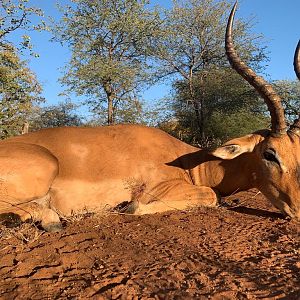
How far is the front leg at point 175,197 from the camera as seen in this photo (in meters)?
5.64

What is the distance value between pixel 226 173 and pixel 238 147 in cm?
57

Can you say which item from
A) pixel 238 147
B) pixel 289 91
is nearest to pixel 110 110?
pixel 289 91

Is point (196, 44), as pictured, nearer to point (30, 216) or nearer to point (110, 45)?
point (110, 45)

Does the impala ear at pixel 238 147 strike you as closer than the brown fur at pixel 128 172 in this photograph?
No

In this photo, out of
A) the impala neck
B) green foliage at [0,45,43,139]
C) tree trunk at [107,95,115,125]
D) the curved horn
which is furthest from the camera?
tree trunk at [107,95,115,125]

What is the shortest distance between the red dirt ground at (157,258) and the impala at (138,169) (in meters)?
0.37

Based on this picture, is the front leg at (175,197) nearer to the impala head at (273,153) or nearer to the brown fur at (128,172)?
the brown fur at (128,172)

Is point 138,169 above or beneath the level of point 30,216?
above

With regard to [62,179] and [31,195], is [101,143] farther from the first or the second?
[31,195]

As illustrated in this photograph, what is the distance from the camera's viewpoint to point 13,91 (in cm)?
1580

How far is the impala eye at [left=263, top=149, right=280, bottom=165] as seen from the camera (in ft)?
18.3

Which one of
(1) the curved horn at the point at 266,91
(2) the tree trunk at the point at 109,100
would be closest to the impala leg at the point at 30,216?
(1) the curved horn at the point at 266,91

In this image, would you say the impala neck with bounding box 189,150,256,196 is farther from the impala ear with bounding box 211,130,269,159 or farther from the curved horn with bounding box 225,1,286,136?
the curved horn with bounding box 225,1,286,136

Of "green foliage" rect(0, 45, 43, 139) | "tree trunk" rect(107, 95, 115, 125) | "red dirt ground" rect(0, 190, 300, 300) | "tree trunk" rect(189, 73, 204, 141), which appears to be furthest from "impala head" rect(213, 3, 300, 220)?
"tree trunk" rect(107, 95, 115, 125)
